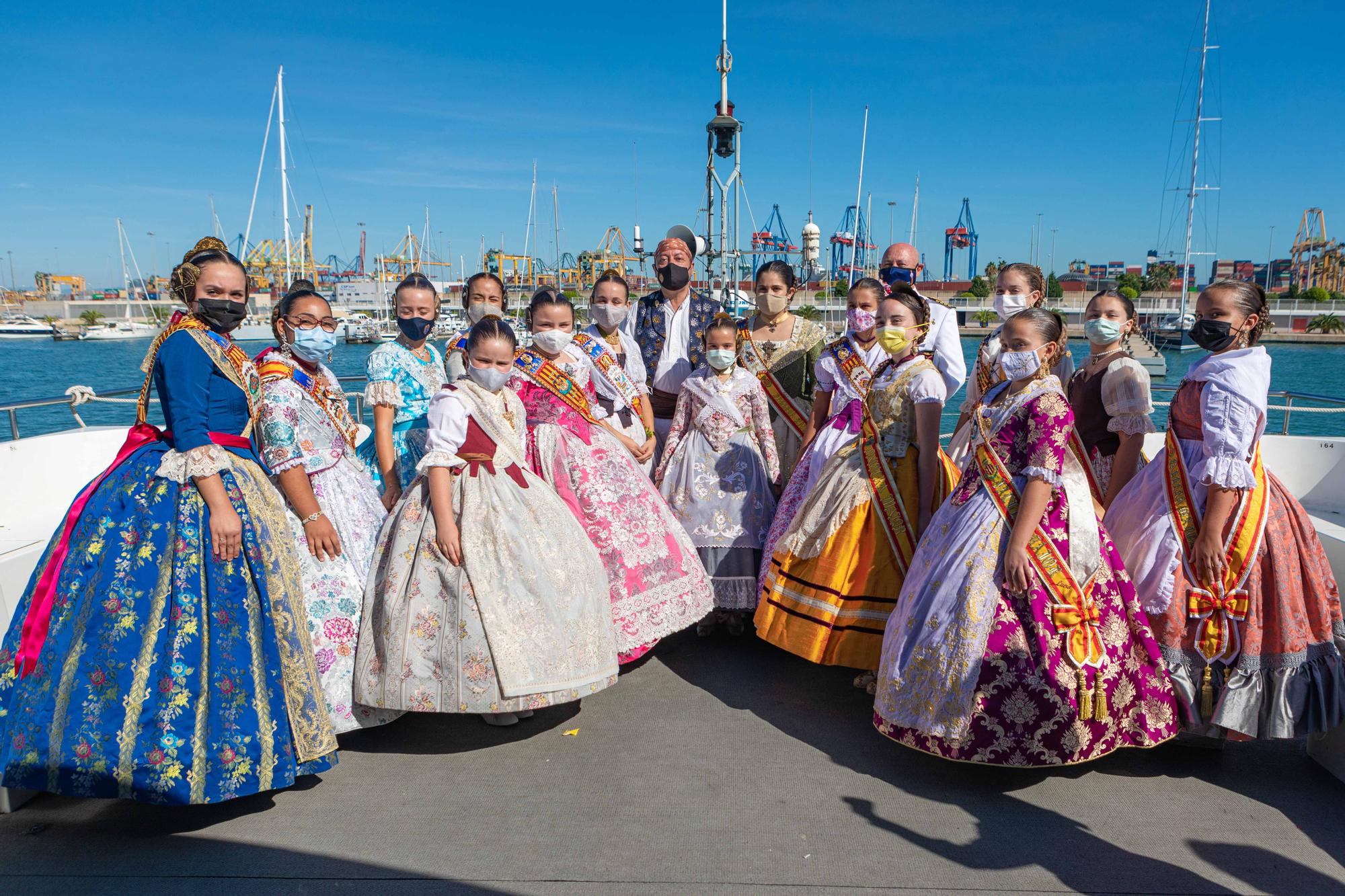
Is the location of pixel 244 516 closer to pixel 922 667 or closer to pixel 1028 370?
pixel 922 667

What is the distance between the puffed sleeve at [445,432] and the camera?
9.38 ft

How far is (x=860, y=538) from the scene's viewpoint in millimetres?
3279

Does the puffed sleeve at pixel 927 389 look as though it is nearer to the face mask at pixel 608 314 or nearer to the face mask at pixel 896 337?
the face mask at pixel 896 337

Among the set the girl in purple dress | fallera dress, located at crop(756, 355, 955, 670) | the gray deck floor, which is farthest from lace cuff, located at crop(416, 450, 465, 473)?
the girl in purple dress

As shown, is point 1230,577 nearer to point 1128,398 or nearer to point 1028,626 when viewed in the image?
point 1028,626

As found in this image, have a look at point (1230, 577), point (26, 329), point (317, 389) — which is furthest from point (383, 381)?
point (26, 329)

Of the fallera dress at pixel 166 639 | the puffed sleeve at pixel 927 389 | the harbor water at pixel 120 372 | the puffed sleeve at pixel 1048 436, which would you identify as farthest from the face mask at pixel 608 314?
the harbor water at pixel 120 372

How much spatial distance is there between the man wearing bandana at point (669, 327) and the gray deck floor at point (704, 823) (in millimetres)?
1893

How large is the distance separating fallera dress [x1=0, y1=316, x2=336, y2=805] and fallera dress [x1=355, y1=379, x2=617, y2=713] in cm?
33

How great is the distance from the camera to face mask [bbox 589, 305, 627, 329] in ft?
13.6

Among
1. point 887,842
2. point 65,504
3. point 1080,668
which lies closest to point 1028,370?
point 1080,668

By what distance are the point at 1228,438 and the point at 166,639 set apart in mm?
3390

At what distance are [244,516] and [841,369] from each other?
2.48 metres

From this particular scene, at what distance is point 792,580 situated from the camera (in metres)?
3.38
